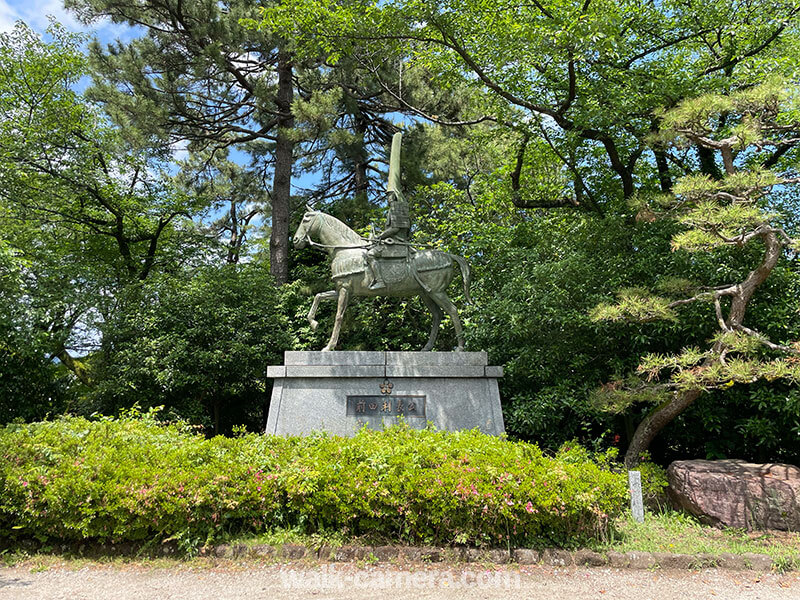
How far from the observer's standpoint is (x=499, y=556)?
4355 mm

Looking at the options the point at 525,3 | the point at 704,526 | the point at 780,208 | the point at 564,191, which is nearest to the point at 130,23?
the point at 525,3

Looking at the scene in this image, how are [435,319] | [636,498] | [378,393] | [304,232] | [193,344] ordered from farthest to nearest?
[193,344] < [435,319] < [304,232] < [378,393] < [636,498]

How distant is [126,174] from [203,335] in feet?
20.3

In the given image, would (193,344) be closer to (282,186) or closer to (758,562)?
(282,186)

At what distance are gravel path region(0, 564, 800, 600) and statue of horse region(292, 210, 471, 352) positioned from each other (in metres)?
3.79

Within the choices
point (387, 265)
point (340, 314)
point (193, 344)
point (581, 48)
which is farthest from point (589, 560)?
point (193, 344)

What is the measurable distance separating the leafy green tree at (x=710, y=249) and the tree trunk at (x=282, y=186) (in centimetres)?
931

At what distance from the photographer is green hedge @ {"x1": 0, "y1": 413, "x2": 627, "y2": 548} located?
4426 millimetres

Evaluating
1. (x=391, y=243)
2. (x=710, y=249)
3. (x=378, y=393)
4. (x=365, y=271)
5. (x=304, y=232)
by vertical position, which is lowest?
(x=378, y=393)

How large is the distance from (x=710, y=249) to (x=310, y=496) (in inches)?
199

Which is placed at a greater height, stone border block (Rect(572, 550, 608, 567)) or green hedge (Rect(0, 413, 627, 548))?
green hedge (Rect(0, 413, 627, 548))

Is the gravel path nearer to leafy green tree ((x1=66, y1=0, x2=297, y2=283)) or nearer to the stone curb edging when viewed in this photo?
the stone curb edging

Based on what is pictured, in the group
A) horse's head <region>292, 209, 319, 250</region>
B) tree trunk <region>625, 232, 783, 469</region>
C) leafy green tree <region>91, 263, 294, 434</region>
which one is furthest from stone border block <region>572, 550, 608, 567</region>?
leafy green tree <region>91, 263, 294, 434</region>

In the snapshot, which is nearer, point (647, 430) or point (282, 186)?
point (647, 430)
